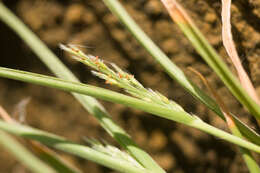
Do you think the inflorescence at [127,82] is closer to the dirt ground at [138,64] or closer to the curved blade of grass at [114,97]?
the curved blade of grass at [114,97]

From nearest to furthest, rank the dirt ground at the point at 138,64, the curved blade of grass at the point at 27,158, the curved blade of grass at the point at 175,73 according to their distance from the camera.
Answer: the curved blade of grass at the point at 27,158
the curved blade of grass at the point at 175,73
the dirt ground at the point at 138,64

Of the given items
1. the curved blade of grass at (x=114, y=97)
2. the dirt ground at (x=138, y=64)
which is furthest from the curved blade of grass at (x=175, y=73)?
the dirt ground at (x=138, y=64)

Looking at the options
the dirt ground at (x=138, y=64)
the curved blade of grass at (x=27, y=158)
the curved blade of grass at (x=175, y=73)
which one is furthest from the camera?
the dirt ground at (x=138, y=64)

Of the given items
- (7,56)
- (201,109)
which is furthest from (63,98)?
(201,109)

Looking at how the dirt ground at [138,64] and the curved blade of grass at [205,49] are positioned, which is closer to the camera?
the curved blade of grass at [205,49]

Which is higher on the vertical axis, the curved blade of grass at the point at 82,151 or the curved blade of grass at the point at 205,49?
the curved blade of grass at the point at 205,49

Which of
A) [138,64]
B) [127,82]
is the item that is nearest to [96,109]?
[127,82]
